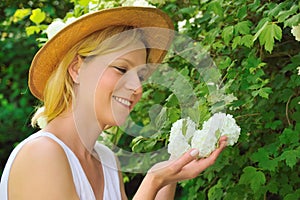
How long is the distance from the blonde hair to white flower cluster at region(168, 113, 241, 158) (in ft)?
0.95

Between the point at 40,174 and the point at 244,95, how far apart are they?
3.24 ft

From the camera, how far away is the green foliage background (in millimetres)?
2494

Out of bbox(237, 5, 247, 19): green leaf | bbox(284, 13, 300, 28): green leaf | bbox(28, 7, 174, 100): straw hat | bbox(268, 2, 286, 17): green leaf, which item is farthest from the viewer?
bbox(237, 5, 247, 19): green leaf

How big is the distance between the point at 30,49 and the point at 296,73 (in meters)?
3.23

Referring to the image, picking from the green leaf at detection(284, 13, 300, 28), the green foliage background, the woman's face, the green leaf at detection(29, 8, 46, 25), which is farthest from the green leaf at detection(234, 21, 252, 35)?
the green leaf at detection(29, 8, 46, 25)

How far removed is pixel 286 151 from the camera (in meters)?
2.44

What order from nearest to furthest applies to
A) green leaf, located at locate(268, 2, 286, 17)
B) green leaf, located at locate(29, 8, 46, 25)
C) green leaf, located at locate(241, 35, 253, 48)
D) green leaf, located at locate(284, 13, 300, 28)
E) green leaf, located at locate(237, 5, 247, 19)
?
green leaf, located at locate(284, 13, 300, 28) < green leaf, located at locate(268, 2, 286, 17) < green leaf, located at locate(241, 35, 253, 48) < green leaf, located at locate(237, 5, 247, 19) < green leaf, located at locate(29, 8, 46, 25)

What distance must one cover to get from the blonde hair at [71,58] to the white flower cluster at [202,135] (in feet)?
0.95

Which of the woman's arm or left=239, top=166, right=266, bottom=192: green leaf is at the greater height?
the woman's arm

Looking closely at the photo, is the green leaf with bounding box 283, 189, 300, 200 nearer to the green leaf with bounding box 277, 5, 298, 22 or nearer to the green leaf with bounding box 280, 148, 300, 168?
the green leaf with bounding box 280, 148, 300, 168

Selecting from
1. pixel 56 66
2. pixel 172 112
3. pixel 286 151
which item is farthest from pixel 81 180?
pixel 286 151

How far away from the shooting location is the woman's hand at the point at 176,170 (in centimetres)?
198

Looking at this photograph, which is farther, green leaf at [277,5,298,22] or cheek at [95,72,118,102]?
green leaf at [277,5,298,22]

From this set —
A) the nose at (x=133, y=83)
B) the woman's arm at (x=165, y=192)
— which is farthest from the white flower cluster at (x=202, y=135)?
the woman's arm at (x=165, y=192)
